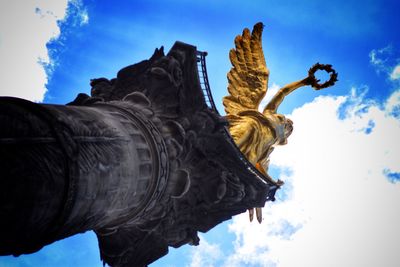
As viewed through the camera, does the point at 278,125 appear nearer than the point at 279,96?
Yes

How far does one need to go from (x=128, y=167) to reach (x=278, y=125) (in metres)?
9.24

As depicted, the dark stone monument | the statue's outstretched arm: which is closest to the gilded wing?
the statue's outstretched arm

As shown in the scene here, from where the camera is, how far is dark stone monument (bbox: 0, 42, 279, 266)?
20.1 feet

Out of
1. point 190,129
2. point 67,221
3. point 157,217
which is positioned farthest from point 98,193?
point 190,129

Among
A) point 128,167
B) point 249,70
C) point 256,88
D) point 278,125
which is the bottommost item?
point 128,167

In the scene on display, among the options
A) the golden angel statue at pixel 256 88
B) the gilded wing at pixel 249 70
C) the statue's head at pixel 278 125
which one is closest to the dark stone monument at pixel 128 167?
the golden angel statue at pixel 256 88

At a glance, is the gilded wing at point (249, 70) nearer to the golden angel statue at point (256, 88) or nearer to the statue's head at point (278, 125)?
the golden angel statue at point (256, 88)

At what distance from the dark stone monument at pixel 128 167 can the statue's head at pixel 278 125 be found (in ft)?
13.8

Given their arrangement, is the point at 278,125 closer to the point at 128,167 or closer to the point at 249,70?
the point at 249,70

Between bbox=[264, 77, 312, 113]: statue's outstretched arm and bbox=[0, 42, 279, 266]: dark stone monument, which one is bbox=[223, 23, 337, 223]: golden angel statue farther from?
bbox=[0, 42, 279, 266]: dark stone monument

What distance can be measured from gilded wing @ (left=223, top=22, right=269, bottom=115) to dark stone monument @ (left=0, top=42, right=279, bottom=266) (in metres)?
5.12

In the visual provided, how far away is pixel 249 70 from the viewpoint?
53.6 feet

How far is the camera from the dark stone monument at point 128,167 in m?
6.13

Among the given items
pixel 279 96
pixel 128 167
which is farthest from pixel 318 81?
pixel 128 167
